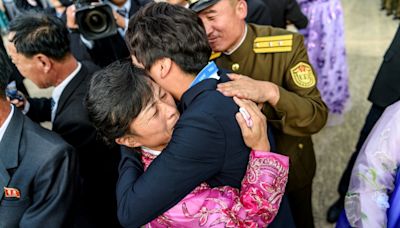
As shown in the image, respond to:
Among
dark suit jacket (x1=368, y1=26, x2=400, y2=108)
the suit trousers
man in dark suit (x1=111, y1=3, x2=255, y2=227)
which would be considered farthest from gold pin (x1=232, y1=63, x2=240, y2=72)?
dark suit jacket (x1=368, y1=26, x2=400, y2=108)

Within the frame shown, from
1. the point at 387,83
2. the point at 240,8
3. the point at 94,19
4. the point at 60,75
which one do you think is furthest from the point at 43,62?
the point at 387,83

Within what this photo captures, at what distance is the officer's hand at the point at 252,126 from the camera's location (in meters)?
0.92

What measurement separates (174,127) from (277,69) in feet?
1.79

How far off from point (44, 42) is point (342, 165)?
2.01 metres

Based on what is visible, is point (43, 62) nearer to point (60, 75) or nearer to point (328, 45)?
point (60, 75)

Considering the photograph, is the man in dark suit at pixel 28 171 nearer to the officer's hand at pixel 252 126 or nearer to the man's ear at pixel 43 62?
the man's ear at pixel 43 62

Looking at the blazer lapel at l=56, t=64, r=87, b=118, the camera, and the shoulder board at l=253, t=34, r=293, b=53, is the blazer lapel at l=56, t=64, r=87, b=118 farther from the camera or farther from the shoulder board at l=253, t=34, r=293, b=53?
the shoulder board at l=253, t=34, r=293, b=53

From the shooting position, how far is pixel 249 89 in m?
1.06

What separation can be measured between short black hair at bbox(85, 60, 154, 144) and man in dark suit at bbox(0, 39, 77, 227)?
27 centimetres

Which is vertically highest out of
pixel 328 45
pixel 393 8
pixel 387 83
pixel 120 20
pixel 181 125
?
pixel 181 125

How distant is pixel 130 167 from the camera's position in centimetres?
103

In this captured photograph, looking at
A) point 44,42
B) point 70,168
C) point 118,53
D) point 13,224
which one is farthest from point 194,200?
point 118,53

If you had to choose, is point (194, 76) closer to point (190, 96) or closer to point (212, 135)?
point (190, 96)

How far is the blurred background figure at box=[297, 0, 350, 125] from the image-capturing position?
252cm
